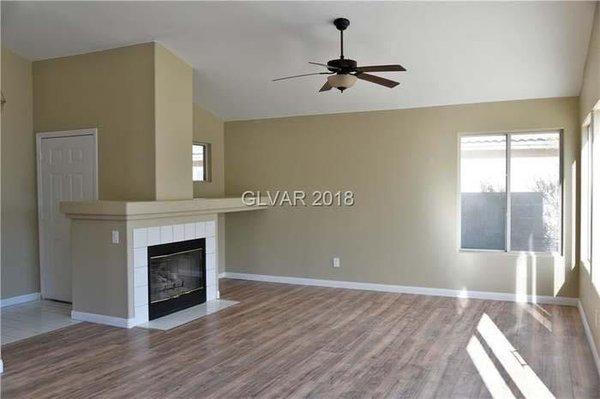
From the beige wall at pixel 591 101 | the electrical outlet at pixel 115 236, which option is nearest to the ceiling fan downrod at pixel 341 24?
the beige wall at pixel 591 101

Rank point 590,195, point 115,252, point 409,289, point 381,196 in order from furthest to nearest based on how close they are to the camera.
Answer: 1. point 381,196
2. point 409,289
3. point 115,252
4. point 590,195

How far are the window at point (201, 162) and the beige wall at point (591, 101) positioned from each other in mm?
5059

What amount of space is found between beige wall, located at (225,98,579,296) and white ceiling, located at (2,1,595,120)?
0.36 m

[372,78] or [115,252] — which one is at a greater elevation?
[372,78]

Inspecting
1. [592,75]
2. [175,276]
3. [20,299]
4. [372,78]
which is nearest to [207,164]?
[175,276]

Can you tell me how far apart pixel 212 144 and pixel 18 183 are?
2715 millimetres

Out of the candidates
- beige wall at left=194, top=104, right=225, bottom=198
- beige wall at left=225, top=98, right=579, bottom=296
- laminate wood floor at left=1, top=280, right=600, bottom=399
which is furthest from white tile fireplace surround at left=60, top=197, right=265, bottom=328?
beige wall at left=225, top=98, right=579, bottom=296

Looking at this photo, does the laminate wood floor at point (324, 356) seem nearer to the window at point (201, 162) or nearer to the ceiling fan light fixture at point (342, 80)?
the ceiling fan light fixture at point (342, 80)

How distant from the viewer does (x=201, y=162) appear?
757cm

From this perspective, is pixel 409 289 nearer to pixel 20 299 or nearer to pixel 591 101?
pixel 591 101

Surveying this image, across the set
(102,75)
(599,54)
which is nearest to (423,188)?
(599,54)

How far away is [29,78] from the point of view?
6.11m

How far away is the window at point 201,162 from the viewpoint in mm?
7480

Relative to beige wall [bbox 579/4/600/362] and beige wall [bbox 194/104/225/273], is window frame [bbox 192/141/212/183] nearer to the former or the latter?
beige wall [bbox 194/104/225/273]
